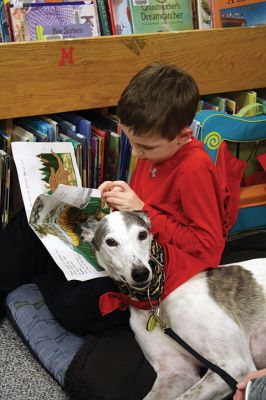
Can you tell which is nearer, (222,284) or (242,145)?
(222,284)

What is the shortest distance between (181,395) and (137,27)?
1.68 meters

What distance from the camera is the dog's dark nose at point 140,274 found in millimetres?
1322

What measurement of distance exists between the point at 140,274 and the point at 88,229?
0.28 metres

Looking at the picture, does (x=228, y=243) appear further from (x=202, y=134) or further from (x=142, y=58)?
(x=142, y=58)

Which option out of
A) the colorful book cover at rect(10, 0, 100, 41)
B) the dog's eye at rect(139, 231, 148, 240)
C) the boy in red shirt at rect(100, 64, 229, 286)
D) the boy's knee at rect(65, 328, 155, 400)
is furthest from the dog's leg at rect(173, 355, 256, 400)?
the colorful book cover at rect(10, 0, 100, 41)

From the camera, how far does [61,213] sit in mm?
1712

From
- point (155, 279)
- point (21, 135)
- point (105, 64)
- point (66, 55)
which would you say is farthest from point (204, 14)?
point (155, 279)

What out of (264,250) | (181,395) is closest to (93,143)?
(264,250)

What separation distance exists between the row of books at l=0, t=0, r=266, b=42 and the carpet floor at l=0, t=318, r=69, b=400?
1.23 m

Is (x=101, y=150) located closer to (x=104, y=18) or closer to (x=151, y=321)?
(x=104, y=18)

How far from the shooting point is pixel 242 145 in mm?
2346

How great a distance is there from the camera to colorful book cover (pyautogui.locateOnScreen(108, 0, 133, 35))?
90.0 inches

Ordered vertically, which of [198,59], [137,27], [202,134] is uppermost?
[137,27]

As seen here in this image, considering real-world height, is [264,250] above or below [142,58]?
below
